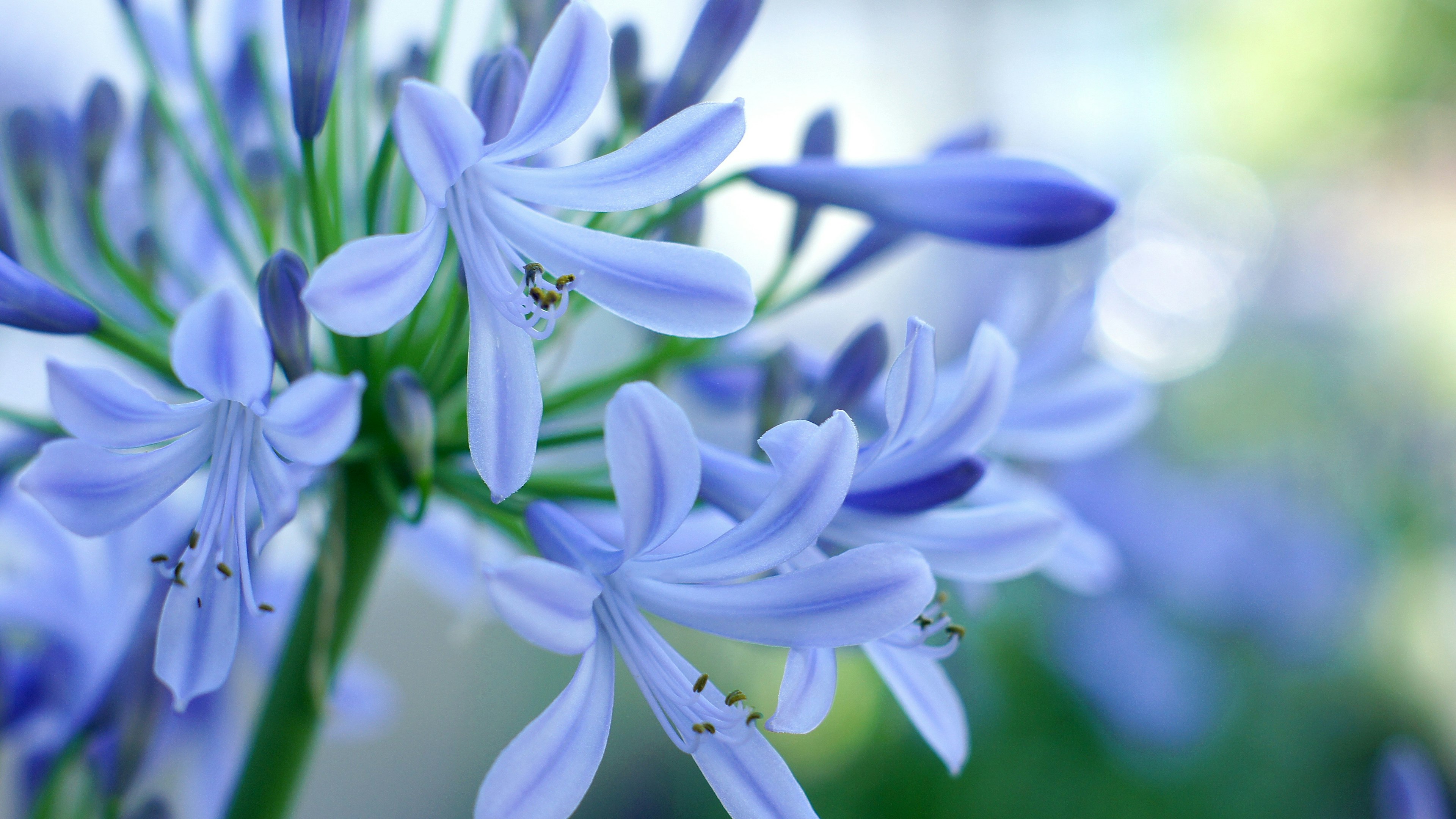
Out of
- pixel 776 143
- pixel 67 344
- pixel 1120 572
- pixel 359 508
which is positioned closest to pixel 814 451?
pixel 359 508

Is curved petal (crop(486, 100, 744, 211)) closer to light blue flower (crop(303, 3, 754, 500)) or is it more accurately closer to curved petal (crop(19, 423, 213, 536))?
light blue flower (crop(303, 3, 754, 500))

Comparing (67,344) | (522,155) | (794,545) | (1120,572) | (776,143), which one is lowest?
(1120,572)

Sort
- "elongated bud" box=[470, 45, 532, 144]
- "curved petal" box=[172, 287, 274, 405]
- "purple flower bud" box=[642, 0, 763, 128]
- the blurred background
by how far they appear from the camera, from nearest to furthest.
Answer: "curved petal" box=[172, 287, 274, 405]
"elongated bud" box=[470, 45, 532, 144]
"purple flower bud" box=[642, 0, 763, 128]
the blurred background

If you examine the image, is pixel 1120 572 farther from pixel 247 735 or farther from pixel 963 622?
pixel 247 735

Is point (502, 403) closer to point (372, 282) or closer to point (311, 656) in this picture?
point (372, 282)

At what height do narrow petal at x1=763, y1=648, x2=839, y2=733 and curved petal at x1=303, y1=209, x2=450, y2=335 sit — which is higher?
curved petal at x1=303, y1=209, x2=450, y2=335

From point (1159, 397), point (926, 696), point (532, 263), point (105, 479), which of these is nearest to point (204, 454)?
point (105, 479)

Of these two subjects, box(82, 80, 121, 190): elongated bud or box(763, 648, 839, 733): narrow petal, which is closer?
box(763, 648, 839, 733): narrow petal

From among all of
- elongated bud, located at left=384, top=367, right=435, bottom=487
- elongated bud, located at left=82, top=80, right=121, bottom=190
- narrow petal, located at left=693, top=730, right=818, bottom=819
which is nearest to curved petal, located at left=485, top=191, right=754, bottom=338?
elongated bud, located at left=384, top=367, right=435, bottom=487
